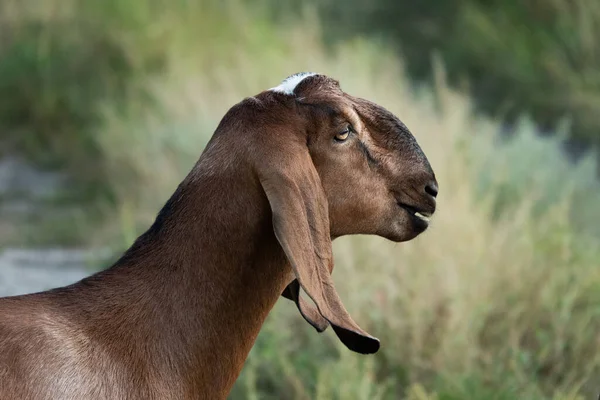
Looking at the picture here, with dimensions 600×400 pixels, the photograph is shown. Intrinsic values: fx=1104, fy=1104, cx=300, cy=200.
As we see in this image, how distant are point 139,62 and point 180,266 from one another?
8.16 metres

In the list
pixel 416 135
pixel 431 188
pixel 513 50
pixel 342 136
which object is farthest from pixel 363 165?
pixel 513 50

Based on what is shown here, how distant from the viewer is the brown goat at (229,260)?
2.67m

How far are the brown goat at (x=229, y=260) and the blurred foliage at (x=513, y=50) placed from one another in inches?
303

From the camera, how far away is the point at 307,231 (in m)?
2.70

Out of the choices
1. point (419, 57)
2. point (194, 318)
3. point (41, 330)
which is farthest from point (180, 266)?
point (419, 57)

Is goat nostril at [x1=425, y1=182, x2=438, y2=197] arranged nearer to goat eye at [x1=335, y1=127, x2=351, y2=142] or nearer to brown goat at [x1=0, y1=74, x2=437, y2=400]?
brown goat at [x1=0, y1=74, x2=437, y2=400]

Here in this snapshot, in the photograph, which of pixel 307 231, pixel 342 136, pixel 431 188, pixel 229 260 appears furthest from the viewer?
pixel 431 188

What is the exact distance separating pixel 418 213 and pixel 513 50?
30.0 ft

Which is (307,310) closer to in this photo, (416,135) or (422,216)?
(422,216)

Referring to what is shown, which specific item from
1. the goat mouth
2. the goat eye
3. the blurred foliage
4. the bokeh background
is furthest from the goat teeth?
the blurred foliage

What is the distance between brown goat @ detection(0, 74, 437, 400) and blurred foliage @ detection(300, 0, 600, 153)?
7691mm

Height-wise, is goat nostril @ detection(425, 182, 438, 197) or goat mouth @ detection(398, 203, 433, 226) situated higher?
goat nostril @ detection(425, 182, 438, 197)

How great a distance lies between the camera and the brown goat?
8.75 feet

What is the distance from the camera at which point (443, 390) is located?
15.1 feet
